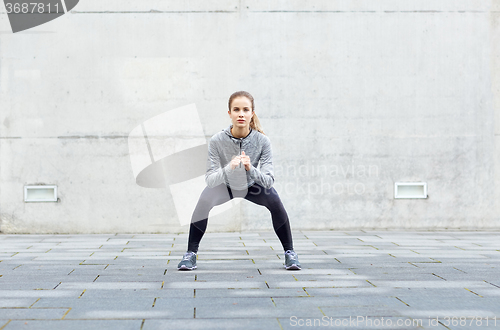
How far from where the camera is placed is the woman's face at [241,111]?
13.9 ft

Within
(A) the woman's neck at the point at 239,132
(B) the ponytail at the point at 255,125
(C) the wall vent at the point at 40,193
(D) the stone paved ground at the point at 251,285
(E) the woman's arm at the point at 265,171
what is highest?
(B) the ponytail at the point at 255,125

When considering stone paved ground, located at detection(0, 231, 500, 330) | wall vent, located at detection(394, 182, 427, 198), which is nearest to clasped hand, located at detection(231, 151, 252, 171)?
stone paved ground, located at detection(0, 231, 500, 330)

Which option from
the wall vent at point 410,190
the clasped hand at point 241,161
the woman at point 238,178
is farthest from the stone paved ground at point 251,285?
the wall vent at point 410,190

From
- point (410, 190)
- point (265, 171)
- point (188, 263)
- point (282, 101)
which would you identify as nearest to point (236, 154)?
point (265, 171)

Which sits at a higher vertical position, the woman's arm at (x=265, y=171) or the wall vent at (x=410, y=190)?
the woman's arm at (x=265, y=171)

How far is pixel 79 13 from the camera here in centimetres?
686

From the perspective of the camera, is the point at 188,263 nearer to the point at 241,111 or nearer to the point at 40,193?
the point at 241,111

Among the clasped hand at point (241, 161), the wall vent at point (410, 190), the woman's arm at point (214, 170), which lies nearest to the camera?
the clasped hand at point (241, 161)

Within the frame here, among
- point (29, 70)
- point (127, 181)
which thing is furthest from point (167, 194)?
point (29, 70)

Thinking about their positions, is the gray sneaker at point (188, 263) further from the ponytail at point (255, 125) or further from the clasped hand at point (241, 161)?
the ponytail at point (255, 125)

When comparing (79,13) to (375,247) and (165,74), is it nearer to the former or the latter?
(165,74)

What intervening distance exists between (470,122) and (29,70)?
6056 millimetres

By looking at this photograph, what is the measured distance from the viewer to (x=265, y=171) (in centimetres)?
426

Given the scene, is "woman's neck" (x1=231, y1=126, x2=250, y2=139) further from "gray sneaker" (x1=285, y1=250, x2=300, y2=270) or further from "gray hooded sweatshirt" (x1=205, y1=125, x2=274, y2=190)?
"gray sneaker" (x1=285, y1=250, x2=300, y2=270)
